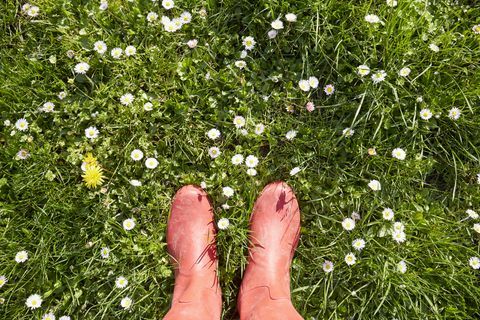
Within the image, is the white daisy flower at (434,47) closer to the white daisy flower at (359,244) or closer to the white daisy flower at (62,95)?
the white daisy flower at (359,244)

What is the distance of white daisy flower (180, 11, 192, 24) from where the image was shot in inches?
84.3

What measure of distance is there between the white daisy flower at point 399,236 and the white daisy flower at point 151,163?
1.09 meters

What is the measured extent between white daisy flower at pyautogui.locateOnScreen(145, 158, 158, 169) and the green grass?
36mm

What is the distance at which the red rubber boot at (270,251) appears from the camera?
6.20ft

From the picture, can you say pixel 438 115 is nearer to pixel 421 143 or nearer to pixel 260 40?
pixel 421 143

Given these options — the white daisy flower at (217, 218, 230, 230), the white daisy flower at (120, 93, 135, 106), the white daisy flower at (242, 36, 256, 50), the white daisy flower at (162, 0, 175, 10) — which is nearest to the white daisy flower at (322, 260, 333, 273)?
the white daisy flower at (217, 218, 230, 230)

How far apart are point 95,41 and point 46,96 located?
13.6 inches

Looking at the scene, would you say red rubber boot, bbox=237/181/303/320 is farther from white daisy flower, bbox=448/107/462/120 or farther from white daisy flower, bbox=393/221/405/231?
white daisy flower, bbox=448/107/462/120

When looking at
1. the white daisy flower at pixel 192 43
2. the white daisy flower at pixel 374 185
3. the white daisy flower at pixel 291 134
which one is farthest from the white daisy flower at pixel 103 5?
the white daisy flower at pixel 374 185

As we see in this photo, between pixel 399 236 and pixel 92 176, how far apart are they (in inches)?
53.6

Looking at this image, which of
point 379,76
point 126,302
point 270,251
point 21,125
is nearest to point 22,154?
point 21,125

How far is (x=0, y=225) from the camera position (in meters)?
2.09

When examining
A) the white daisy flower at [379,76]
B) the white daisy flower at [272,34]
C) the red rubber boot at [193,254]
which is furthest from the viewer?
the white daisy flower at [272,34]

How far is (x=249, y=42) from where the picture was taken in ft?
6.90
